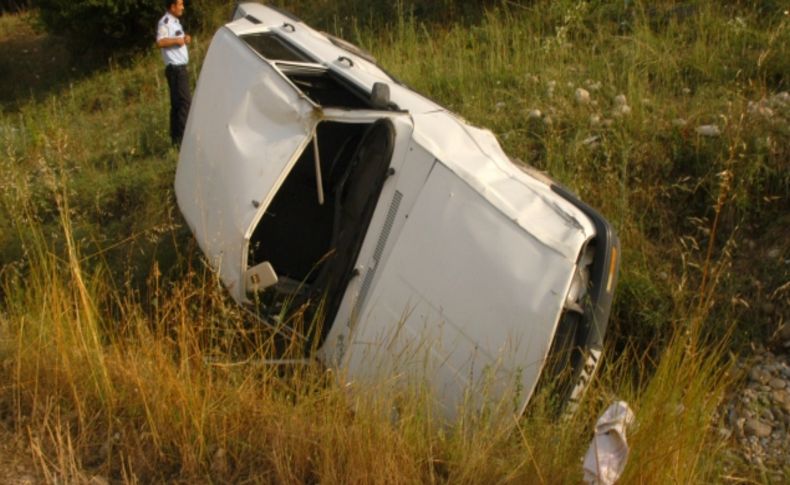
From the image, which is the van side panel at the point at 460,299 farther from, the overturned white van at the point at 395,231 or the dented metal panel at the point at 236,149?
the dented metal panel at the point at 236,149

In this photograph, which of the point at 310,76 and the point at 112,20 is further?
the point at 112,20

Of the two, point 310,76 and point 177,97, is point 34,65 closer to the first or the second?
point 177,97

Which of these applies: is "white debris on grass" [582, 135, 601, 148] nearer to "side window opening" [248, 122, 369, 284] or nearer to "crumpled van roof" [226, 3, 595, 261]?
"crumpled van roof" [226, 3, 595, 261]

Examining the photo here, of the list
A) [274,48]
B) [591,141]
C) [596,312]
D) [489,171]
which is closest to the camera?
[596,312]

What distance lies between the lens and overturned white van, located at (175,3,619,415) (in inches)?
172

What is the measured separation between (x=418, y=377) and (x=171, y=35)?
569 centimetres

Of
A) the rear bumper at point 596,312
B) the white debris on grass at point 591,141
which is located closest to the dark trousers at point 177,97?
the white debris on grass at point 591,141

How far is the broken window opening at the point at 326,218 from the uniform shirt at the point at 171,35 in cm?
303

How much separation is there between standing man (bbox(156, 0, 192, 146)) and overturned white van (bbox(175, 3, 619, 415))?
2728 millimetres

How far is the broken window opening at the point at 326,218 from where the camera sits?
4961 millimetres

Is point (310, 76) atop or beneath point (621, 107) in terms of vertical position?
atop

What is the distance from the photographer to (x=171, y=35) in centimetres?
855

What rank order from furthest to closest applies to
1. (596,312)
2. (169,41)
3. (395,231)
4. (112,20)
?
(112,20) < (169,41) < (395,231) < (596,312)

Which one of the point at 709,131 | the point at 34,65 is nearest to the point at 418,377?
the point at 709,131
